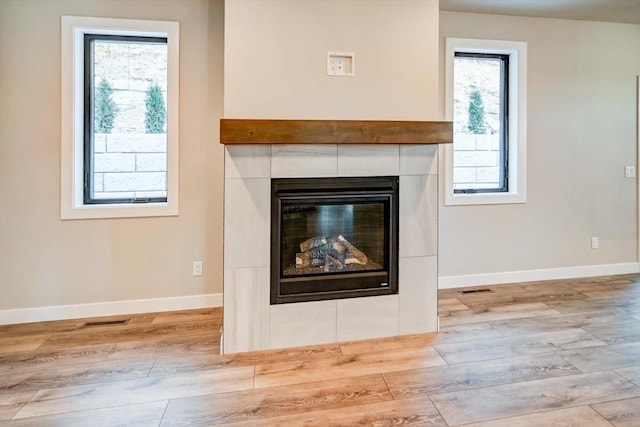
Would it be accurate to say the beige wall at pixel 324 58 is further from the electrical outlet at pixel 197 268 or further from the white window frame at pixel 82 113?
the electrical outlet at pixel 197 268

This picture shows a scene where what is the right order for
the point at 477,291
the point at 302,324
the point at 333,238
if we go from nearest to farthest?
the point at 302,324
the point at 333,238
the point at 477,291

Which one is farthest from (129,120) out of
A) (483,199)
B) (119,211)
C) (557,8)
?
(557,8)

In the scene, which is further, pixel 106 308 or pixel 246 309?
pixel 106 308

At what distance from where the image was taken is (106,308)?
3068mm

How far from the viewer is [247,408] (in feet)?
6.12

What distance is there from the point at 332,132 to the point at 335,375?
1.46 meters

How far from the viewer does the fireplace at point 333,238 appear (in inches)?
98.6

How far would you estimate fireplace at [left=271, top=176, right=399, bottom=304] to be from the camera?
250cm

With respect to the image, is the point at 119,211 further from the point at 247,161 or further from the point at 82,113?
the point at 247,161

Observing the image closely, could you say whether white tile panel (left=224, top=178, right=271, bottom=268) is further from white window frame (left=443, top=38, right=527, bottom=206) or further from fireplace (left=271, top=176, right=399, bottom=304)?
white window frame (left=443, top=38, right=527, bottom=206)

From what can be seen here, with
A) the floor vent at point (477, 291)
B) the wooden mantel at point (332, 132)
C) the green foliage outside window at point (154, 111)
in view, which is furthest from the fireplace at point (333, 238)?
the green foliage outside window at point (154, 111)

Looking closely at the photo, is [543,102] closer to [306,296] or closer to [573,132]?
[573,132]

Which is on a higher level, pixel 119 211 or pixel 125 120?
pixel 125 120

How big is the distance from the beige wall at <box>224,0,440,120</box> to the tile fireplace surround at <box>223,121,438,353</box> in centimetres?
28
